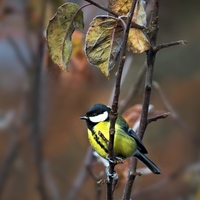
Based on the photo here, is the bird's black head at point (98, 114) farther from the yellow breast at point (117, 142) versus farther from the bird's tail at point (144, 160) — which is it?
the bird's tail at point (144, 160)

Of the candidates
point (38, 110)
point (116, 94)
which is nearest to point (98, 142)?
point (116, 94)

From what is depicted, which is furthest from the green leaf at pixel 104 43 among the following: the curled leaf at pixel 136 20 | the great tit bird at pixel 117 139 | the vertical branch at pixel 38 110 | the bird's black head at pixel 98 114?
the vertical branch at pixel 38 110

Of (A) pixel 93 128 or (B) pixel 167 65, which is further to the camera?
(B) pixel 167 65

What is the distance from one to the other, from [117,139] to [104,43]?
449 mm

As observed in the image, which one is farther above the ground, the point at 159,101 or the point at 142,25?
the point at 142,25

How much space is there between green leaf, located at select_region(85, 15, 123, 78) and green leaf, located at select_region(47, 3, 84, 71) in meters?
0.05

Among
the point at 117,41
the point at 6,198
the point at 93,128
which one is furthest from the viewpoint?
the point at 6,198

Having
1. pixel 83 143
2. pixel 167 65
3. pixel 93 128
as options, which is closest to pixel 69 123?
pixel 83 143

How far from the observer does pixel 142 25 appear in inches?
39.1

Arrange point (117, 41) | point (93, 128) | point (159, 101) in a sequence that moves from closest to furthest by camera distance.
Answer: point (117, 41) < point (93, 128) < point (159, 101)

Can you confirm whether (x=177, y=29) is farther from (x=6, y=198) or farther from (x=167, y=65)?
(x=6, y=198)

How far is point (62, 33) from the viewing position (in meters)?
1.01

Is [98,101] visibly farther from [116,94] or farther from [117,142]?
[116,94]

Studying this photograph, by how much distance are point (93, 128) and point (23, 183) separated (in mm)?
1945
